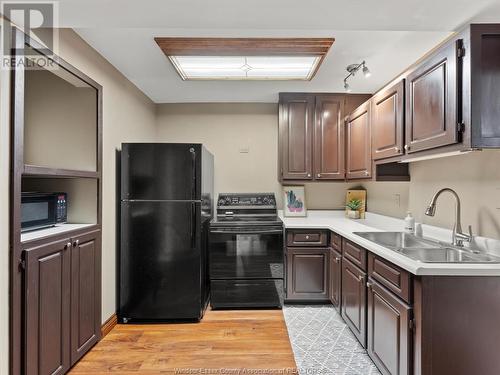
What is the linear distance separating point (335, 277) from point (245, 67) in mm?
2112

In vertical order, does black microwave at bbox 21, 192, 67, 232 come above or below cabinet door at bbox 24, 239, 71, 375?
above

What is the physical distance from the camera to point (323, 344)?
240cm

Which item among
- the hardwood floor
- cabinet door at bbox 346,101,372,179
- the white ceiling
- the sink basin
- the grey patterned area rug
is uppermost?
the white ceiling

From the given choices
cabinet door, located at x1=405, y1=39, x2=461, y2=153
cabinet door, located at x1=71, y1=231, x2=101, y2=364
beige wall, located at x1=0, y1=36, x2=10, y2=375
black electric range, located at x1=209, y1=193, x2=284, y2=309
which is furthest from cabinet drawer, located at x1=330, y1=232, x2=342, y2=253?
beige wall, located at x1=0, y1=36, x2=10, y2=375

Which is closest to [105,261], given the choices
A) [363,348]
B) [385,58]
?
[363,348]

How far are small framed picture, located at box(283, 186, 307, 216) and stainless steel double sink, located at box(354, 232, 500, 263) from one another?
4.21ft

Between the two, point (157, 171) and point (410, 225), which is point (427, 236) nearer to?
point (410, 225)

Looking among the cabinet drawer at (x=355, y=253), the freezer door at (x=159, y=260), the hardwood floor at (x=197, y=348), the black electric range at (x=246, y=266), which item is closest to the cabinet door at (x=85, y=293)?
the hardwood floor at (x=197, y=348)

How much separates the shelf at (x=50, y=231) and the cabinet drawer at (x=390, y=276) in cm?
205

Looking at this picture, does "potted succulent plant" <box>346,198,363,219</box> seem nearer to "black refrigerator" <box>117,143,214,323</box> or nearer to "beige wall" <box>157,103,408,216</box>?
"beige wall" <box>157,103,408,216</box>

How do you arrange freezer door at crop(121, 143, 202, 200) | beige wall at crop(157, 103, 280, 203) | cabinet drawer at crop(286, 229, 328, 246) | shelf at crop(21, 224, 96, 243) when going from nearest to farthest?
shelf at crop(21, 224, 96, 243)
freezer door at crop(121, 143, 202, 200)
cabinet drawer at crop(286, 229, 328, 246)
beige wall at crop(157, 103, 280, 203)

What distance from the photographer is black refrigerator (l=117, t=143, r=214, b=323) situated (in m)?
2.73

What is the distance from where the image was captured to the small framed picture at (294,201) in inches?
148

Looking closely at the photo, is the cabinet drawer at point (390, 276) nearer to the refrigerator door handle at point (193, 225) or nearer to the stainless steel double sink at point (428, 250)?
the stainless steel double sink at point (428, 250)
